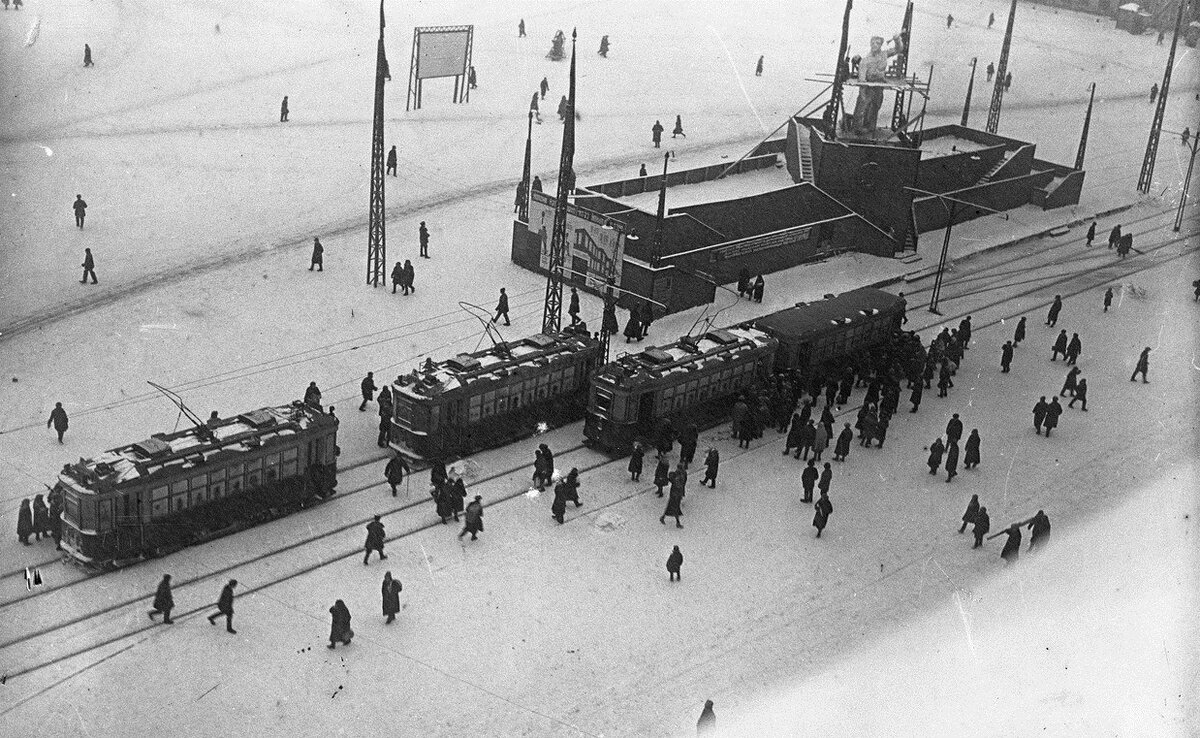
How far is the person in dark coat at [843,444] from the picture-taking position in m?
36.4

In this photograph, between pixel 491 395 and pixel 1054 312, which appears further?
pixel 1054 312

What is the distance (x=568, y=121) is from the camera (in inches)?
1529

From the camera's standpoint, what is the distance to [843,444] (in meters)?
36.6

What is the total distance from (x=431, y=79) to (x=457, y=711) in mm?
51026

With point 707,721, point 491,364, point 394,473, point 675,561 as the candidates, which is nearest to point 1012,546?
point 675,561

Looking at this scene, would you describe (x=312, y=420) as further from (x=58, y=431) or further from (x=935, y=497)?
(x=935, y=497)

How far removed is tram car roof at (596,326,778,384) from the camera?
36.1 m

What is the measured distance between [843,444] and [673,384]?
14.9 feet

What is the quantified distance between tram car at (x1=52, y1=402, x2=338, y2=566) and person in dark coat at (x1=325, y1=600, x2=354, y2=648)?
184 inches

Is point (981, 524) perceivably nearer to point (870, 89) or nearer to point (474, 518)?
point (474, 518)

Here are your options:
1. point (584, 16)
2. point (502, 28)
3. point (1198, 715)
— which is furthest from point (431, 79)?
point (1198, 715)

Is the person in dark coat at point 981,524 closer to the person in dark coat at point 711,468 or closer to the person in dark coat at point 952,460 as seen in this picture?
the person in dark coat at point 952,460

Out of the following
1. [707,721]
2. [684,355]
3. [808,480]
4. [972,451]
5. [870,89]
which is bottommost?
[707,721]

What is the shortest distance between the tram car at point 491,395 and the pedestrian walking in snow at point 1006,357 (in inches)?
530
